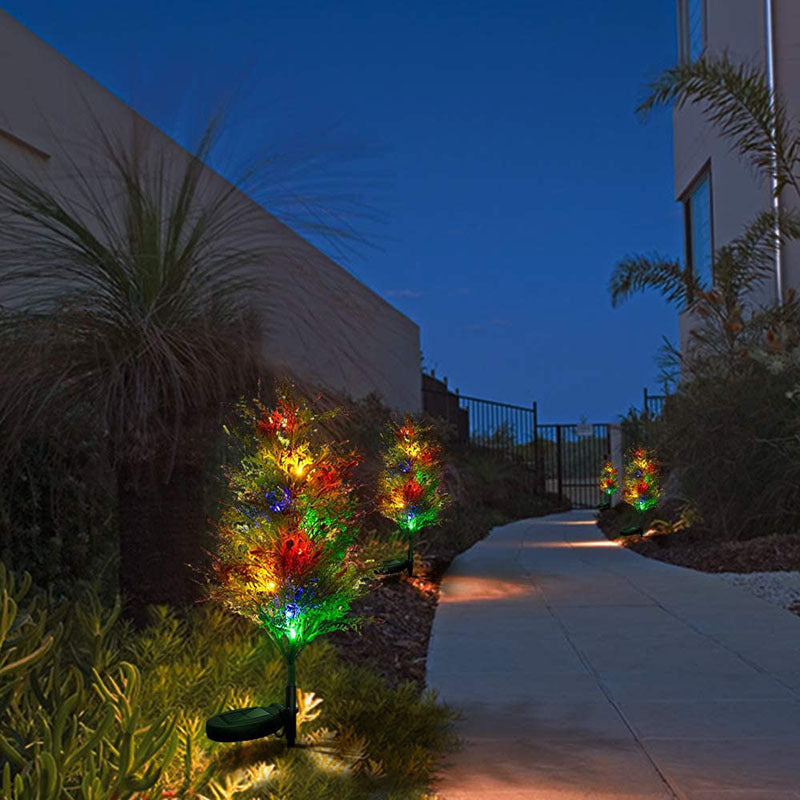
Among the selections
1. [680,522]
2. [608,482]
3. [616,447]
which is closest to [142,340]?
[680,522]

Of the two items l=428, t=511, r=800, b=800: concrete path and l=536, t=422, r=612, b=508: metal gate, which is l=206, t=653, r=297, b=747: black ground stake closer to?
l=428, t=511, r=800, b=800: concrete path

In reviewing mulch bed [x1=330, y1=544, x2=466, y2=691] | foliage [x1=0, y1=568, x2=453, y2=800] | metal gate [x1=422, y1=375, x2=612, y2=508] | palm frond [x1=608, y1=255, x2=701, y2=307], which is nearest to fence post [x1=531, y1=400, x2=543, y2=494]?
metal gate [x1=422, y1=375, x2=612, y2=508]

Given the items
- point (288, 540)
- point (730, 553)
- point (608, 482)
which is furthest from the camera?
point (608, 482)

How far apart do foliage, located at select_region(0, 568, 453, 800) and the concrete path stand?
378mm

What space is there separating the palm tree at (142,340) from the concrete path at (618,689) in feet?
5.74

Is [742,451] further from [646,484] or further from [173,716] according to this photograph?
[173,716]

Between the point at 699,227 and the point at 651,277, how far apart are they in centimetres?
424

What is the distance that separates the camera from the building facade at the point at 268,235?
4.46 m

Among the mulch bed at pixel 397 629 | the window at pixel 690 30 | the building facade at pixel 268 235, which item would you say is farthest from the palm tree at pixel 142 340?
the window at pixel 690 30

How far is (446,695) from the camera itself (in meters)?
4.92

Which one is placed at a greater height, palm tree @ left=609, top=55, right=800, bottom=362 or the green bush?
palm tree @ left=609, top=55, right=800, bottom=362

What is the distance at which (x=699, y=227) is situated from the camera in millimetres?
18906

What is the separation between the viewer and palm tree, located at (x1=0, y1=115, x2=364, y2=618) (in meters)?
3.90

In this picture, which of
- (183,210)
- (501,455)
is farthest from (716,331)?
(501,455)
